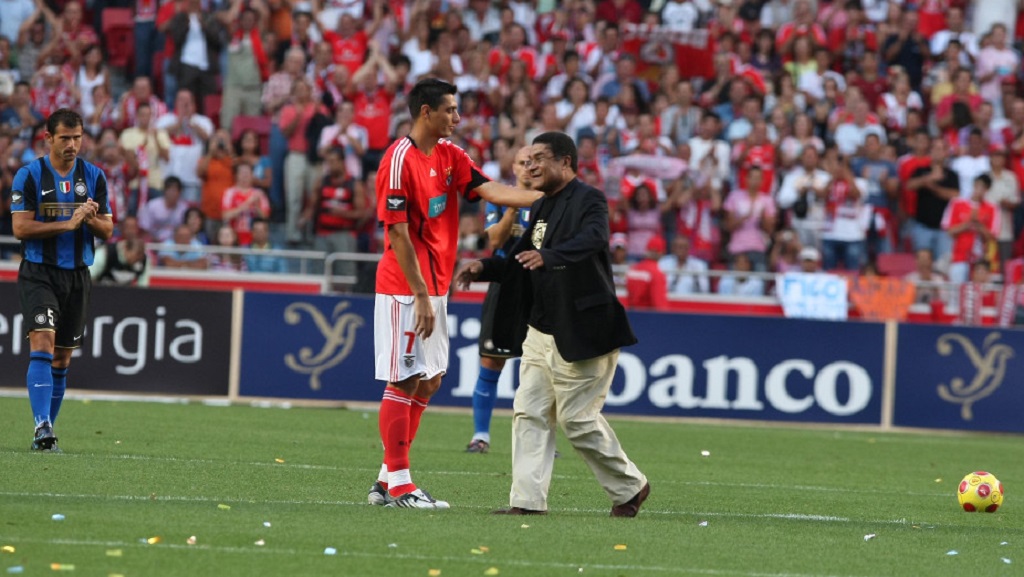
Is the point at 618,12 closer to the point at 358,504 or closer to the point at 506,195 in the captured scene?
the point at 506,195

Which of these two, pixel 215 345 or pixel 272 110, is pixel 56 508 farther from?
pixel 272 110

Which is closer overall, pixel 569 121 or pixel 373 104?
pixel 373 104

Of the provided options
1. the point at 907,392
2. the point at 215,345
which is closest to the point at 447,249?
the point at 215,345

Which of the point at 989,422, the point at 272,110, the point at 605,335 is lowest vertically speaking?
the point at 989,422

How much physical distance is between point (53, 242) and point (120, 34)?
1169cm

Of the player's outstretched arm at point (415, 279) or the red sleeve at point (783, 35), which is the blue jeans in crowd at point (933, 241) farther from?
the player's outstretched arm at point (415, 279)

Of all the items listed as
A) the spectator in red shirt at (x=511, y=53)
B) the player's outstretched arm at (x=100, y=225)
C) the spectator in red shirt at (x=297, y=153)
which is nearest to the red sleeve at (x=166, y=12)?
the spectator in red shirt at (x=297, y=153)

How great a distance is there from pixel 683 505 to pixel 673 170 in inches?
465

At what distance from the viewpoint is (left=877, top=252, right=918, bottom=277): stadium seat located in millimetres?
21281

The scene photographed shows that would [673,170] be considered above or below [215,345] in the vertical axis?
above

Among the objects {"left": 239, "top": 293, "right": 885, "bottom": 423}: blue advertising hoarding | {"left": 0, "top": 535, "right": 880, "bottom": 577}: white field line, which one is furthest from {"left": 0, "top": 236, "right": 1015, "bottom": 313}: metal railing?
{"left": 0, "top": 535, "right": 880, "bottom": 577}: white field line

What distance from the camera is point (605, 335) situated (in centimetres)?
854

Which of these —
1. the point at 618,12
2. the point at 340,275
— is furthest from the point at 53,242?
the point at 618,12

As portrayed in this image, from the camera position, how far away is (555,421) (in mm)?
8680
